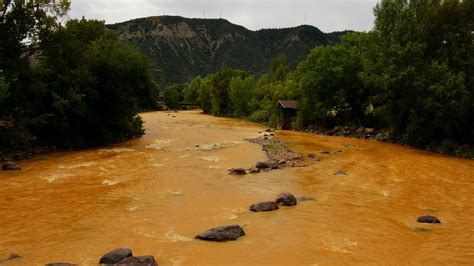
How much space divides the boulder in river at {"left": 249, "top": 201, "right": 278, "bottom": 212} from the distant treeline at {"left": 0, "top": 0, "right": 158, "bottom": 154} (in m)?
16.7

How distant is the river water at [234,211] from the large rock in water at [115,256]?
1.50 ft

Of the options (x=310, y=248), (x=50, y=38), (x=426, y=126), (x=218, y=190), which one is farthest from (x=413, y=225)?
(x=50, y=38)

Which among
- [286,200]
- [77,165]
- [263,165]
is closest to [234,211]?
[286,200]

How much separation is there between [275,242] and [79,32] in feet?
104

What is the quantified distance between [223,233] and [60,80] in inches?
960

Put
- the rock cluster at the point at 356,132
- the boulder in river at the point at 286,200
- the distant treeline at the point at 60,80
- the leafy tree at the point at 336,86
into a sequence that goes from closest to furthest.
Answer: the boulder in river at the point at 286,200, the distant treeline at the point at 60,80, the rock cluster at the point at 356,132, the leafy tree at the point at 336,86

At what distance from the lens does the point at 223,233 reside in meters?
11.5

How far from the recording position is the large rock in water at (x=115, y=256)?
968cm

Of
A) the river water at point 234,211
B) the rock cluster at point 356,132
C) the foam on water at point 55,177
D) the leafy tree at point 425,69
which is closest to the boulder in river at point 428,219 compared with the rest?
the river water at point 234,211

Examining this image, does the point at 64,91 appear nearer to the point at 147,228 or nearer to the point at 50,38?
the point at 50,38

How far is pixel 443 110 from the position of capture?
3014 centimetres

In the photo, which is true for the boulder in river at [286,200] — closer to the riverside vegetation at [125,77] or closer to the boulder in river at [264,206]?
the boulder in river at [264,206]

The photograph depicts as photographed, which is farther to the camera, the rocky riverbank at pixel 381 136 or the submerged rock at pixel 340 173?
the rocky riverbank at pixel 381 136

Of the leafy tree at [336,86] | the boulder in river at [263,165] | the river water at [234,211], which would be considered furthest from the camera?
the leafy tree at [336,86]
